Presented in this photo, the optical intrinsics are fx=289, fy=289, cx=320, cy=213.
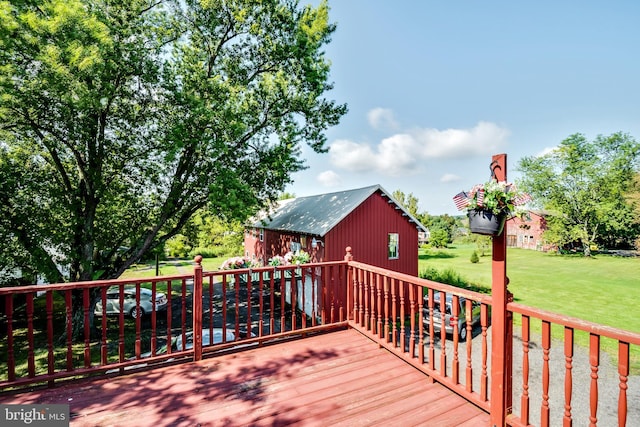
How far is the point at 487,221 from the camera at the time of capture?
212 centimetres

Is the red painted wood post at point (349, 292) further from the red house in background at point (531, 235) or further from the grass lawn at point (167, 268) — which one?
the red house in background at point (531, 235)

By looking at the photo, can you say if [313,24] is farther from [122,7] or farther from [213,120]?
[122,7]

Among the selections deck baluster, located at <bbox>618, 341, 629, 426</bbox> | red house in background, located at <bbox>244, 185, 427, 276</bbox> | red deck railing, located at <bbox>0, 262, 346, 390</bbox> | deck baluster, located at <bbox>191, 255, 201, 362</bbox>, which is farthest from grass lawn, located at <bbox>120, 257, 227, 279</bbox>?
deck baluster, located at <bbox>618, 341, 629, 426</bbox>

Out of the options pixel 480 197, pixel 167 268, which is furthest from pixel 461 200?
pixel 167 268

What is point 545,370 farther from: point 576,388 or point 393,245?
point 393,245

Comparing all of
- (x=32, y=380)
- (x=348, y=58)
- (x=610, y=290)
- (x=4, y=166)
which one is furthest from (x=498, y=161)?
(x=610, y=290)

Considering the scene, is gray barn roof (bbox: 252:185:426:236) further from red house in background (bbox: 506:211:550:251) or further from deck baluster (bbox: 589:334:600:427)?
red house in background (bbox: 506:211:550:251)

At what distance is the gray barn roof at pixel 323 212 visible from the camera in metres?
11.6

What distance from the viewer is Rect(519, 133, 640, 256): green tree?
29.2 metres

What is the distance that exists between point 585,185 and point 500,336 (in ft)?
127

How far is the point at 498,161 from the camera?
2250 millimetres

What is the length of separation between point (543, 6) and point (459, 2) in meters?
1.69

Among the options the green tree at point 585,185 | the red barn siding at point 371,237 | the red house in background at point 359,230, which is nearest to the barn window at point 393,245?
the red house in background at point 359,230

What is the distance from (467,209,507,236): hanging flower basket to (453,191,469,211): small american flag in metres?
0.07
